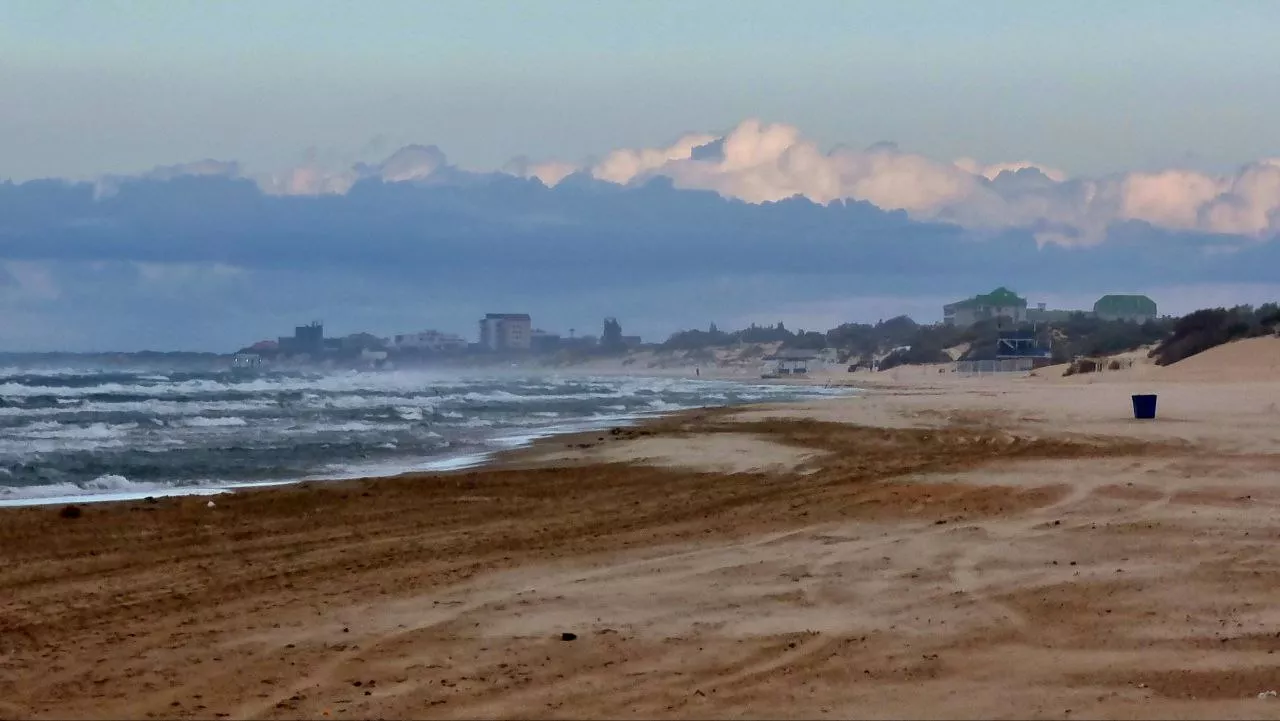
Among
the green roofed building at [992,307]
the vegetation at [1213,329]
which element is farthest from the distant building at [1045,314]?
the vegetation at [1213,329]

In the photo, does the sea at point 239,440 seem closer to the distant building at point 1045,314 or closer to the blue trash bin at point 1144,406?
the blue trash bin at point 1144,406

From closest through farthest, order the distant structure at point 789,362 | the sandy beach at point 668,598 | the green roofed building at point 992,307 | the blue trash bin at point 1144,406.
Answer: the sandy beach at point 668,598
the blue trash bin at point 1144,406
the distant structure at point 789,362
the green roofed building at point 992,307

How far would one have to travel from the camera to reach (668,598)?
7.71 meters

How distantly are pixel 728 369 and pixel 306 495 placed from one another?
431 feet

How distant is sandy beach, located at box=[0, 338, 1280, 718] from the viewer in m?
5.64

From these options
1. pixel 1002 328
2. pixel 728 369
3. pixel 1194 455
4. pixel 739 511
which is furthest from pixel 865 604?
pixel 728 369

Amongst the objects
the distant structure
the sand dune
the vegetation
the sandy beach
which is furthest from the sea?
the distant structure

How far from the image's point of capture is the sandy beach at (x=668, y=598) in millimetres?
5637

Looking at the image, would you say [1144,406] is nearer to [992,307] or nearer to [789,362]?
[789,362]

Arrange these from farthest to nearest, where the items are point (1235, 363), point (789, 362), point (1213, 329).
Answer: point (789, 362)
point (1213, 329)
point (1235, 363)

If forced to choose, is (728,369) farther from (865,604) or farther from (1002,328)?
(865,604)

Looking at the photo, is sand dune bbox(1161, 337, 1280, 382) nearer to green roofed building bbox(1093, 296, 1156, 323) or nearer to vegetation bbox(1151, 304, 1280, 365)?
vegetation bbox(1151, 304, 1280, 365)

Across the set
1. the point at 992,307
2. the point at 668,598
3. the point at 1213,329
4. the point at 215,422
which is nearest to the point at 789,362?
the point at 992,307

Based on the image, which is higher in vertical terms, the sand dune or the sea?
the sand dune
